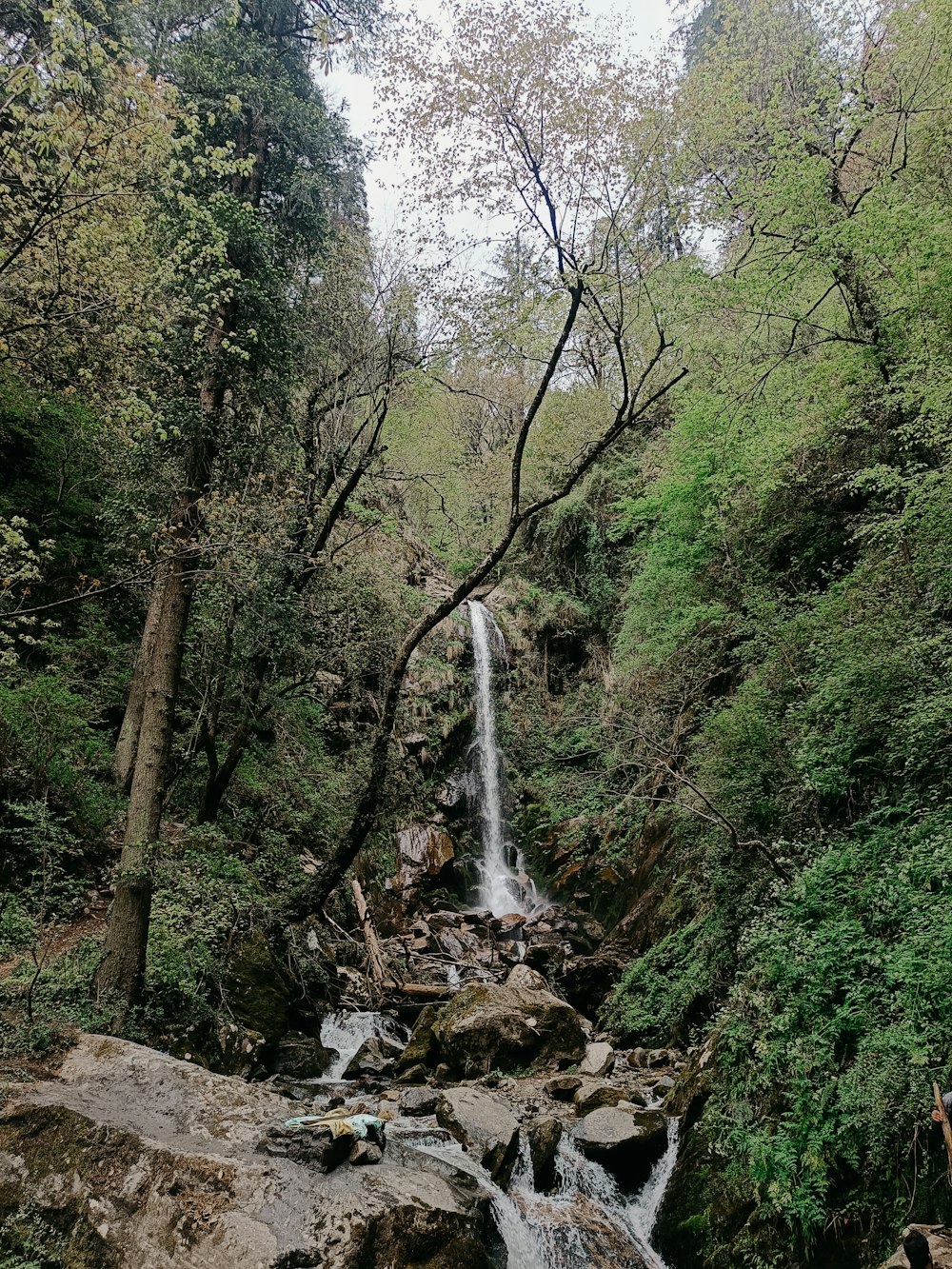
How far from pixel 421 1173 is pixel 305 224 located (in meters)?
12.5

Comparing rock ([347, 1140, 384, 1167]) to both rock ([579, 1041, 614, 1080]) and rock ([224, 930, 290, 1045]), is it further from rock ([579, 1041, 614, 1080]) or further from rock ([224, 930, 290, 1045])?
rock ([579, 1041, 614, 1080])

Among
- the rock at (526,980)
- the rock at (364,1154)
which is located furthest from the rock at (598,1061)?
the rock at (364,1154)

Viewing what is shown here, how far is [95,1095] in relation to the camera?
4.16m

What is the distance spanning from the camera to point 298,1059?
7273 mm

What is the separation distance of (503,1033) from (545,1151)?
2.20 m

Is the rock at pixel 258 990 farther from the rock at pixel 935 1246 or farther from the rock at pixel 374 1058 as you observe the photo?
the rock at pixel 935 1246

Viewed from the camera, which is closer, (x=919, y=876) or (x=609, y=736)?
(x=919, y=876)

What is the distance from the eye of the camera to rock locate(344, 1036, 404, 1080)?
7.52 meters

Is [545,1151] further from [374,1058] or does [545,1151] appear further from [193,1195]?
[193,1195]

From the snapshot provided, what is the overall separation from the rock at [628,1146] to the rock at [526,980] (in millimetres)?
3482

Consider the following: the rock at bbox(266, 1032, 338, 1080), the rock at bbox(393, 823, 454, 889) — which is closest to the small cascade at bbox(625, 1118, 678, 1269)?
the rock at bbox(266, 1032, 338, 1080)

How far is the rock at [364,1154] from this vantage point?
4.07 metres

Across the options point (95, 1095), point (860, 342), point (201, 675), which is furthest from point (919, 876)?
point (201, 675)

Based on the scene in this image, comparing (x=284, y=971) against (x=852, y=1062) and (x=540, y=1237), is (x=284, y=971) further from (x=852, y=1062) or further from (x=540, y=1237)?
(x=852, y=1062)
